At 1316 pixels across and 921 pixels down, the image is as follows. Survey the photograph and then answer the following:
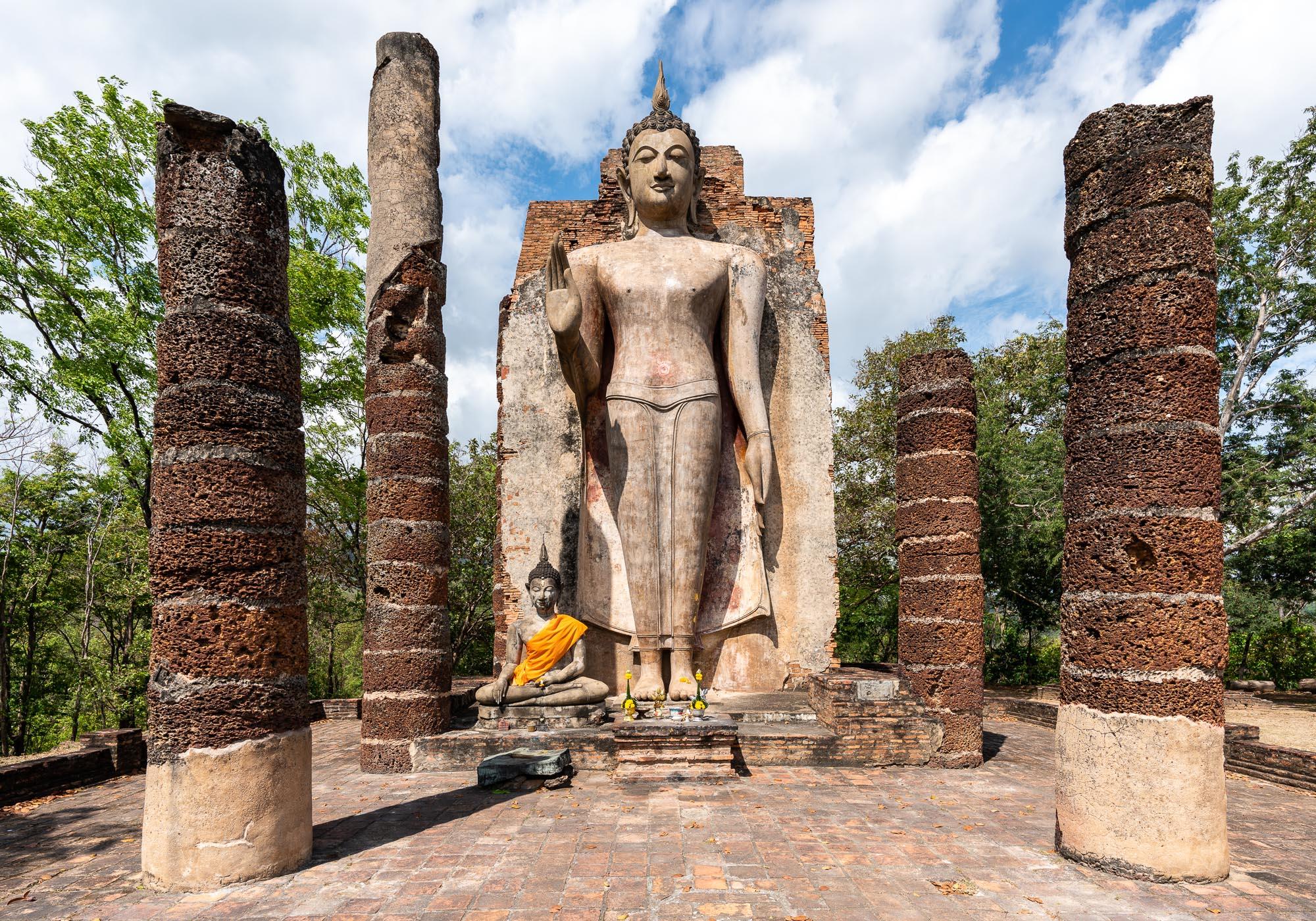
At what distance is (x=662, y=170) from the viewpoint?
970 cm

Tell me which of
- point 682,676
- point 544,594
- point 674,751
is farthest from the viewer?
point 682,676

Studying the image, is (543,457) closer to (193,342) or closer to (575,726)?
(575,726)

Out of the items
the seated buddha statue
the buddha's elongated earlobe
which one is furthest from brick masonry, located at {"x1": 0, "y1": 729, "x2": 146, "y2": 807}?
the buddha's elongated earlobe

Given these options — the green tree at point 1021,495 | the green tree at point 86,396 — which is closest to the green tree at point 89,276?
the green tree at point 86,396

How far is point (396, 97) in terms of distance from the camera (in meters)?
9.46

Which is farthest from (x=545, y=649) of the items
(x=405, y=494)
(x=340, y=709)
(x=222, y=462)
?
(x=340, y=709)

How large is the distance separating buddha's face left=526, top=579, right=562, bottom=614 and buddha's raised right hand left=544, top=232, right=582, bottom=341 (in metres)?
2.75

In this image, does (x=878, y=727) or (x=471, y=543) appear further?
(x=471, y=543)

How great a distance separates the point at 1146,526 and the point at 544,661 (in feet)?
18.7

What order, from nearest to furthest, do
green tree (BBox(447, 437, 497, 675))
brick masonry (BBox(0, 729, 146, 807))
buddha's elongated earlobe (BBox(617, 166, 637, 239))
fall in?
brick masonry (BBox(0, 729, 146, 807))
buddha's elongated earlobe (BBox(617, 166, 637, 239))
green tree (BBox(447, 437, 497, 675))

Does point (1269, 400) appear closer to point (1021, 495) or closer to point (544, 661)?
point (1021, 495)

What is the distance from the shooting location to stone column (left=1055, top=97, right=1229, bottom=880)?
481cm

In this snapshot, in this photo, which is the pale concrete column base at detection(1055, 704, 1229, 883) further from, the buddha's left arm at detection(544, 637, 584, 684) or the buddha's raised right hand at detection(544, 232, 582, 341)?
the buddha's raised right hand at detection(544, 232, 582, 341)

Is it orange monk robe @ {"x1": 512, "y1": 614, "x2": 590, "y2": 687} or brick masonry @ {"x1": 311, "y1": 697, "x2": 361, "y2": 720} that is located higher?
orange monk robe @ {"x1": 512, "y1": 614, "x2": 590, "y2": 687}
